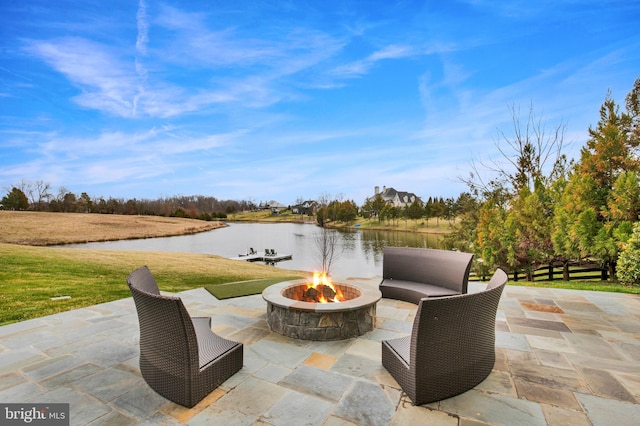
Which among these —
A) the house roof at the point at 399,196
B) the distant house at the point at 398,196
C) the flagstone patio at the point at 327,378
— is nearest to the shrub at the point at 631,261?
the flagstone patio at the point at 327,378

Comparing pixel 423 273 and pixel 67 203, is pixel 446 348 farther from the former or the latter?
pixel 67 203

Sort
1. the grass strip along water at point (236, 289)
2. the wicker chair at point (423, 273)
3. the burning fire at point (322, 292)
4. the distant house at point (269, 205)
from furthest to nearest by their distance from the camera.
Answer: the distant house at point (269, 205) → the grass strip along water at point (236, 289) → the wicker chair at point (423, 273) → the burning fire at point (322, 292)

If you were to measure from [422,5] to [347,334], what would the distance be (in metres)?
8.97

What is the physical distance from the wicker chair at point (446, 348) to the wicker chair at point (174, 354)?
5.22 ft

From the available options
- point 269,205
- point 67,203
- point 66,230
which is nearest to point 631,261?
point 66,230

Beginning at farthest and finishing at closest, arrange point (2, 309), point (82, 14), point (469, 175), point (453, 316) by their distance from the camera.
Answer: point (469, 175), point (82, 14), point (2, 309), point (453, 316)

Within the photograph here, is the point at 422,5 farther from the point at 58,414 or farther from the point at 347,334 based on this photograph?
the point at 58,414

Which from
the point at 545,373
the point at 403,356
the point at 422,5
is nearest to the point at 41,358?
the point at 403,356

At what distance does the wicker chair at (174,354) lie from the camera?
6.99ft

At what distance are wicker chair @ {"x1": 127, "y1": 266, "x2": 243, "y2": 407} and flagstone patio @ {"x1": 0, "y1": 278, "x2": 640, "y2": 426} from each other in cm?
10

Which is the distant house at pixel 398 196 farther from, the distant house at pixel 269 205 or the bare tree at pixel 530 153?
the bare tree at pixel 530 153

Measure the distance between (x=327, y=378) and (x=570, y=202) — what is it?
9.31 meters

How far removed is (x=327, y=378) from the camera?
2643 mm

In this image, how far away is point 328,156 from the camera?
101 feet
